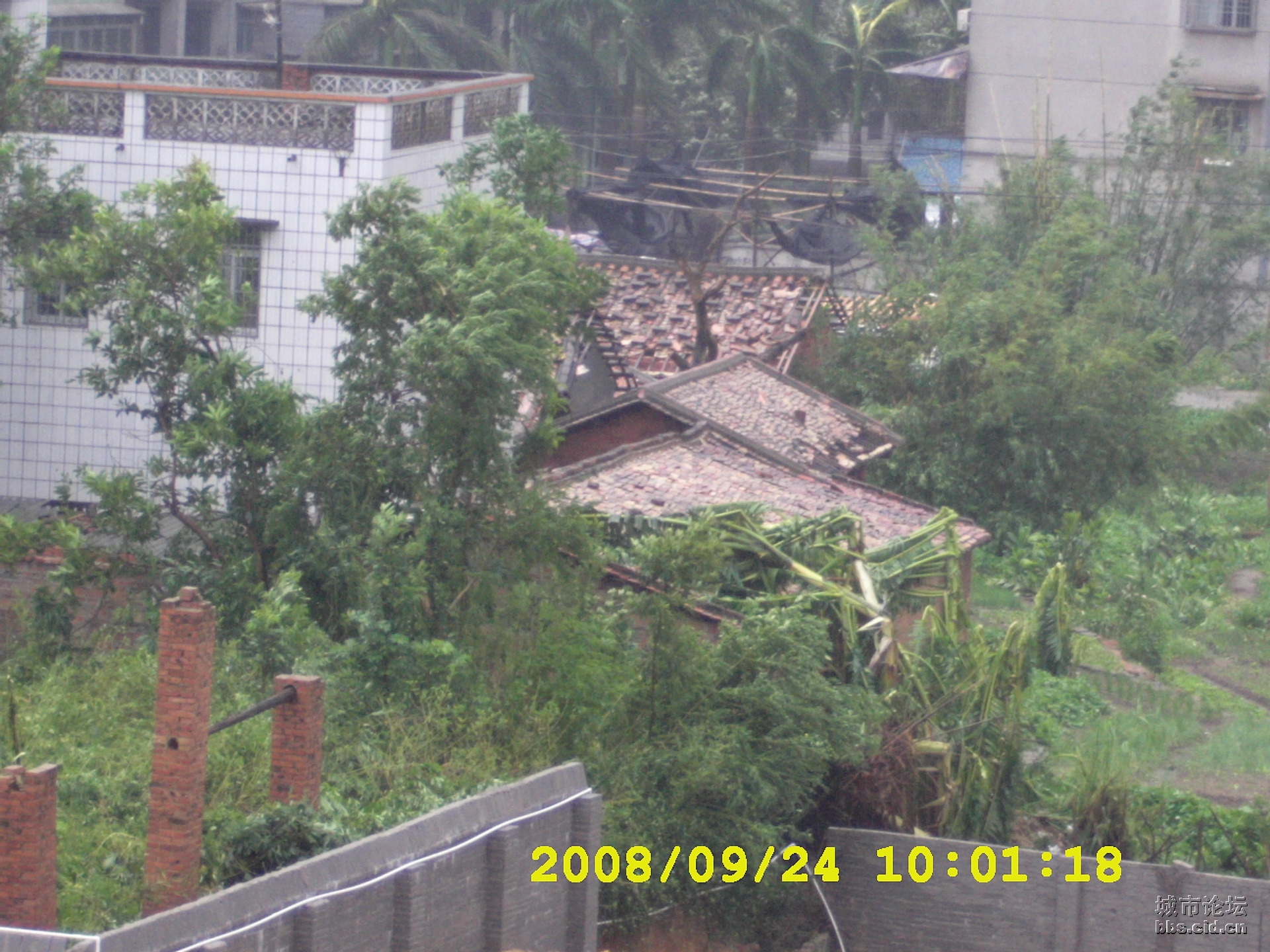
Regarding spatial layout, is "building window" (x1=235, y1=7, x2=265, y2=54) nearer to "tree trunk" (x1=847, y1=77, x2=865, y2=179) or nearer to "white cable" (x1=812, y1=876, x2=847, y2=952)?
"tree trunk" (x1=847, y1=77, x2=865, y2=179)

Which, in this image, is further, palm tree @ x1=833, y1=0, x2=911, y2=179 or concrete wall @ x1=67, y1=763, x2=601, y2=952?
palm tree @ x1=833, y1=0, x2=911, y2=179

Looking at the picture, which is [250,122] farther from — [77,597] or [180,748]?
[180,748]

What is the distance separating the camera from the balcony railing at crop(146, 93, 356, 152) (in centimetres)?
1486

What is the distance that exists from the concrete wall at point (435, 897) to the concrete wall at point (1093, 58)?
94.5ft

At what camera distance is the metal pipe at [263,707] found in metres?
8.16

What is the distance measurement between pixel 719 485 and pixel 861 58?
3133 centimetres

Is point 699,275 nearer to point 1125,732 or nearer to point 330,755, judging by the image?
point 1125,732

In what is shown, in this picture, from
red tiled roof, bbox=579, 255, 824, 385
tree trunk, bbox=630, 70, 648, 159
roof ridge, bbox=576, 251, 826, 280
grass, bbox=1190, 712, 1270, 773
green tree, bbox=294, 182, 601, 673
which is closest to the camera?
green tree, bbox=294, 182, 601, 673

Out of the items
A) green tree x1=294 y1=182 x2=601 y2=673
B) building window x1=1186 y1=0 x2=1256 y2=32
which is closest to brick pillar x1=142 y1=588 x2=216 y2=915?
green tree x1=294 y1=182 x2=601 y2=673

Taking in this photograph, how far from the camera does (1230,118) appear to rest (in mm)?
34875

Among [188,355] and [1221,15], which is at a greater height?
[1221,15]

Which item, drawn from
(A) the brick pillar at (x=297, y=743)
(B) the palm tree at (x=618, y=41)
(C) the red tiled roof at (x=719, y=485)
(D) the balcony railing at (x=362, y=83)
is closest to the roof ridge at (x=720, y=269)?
(D) the balcony railing at (x=362, y=83)

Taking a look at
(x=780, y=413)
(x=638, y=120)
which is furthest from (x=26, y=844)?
(x=638, y=120)
